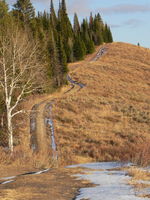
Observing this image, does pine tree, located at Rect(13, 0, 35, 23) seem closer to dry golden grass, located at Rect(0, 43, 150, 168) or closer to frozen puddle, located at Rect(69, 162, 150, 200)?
dry golden grass, located at Rect(0, 43, 150, 168)

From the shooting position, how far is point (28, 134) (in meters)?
24.9

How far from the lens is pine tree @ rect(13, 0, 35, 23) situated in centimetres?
4610

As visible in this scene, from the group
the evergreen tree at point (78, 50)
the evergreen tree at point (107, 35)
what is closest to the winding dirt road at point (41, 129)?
the evergreen tree at point (78, 50)

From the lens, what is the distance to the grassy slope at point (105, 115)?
1977 centimetres

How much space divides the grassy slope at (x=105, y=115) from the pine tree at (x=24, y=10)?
1526 centimetres

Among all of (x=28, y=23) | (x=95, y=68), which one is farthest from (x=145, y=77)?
(x=28, y=23)

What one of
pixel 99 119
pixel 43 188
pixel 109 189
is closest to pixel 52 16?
pixel 99 119

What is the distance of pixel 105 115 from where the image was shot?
104 feet

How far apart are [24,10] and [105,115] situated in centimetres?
2682

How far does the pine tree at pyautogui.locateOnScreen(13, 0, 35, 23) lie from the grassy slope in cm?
1526

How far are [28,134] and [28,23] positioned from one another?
30222 millimetres

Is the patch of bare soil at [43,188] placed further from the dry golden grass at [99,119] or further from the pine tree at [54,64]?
the pine tree at [54,64]

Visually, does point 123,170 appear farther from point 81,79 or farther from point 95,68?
point 95,68

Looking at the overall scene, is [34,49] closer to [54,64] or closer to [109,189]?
[109,189]
